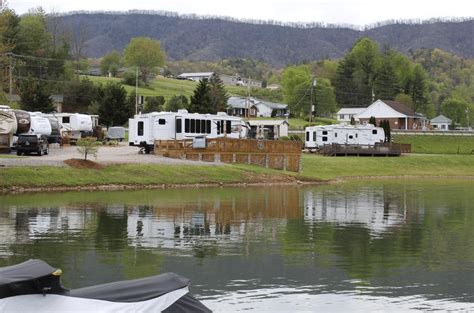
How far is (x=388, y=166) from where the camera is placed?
74312mm

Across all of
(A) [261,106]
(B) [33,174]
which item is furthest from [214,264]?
(A) [261,106]

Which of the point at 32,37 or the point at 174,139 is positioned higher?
the point at 32,37

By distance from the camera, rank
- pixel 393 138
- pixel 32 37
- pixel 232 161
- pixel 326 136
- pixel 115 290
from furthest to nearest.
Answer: pixel 32 37 < pixel 393 138 < pixel 326 136 < pixel 232 161 < pixel 115 290

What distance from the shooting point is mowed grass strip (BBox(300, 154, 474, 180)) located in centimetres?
6738

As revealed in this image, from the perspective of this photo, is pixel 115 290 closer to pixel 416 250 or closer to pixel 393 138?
pixel 416 250

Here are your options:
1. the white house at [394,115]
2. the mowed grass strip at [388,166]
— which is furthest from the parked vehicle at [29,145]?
the white house at [394,115]

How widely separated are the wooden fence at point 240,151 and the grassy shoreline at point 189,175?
1.89 meters

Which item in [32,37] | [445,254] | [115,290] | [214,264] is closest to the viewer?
[115,290]

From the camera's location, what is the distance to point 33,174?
154 feet

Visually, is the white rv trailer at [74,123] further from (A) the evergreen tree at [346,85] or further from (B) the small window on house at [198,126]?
(A) the evergreen tree at [346,85]

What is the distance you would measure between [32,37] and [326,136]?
62.3 meters

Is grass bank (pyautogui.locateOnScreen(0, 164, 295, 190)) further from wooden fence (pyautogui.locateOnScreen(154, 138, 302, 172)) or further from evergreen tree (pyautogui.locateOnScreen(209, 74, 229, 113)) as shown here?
evergreen tree (pyautogui.locateOnScreen(209, 74, 229, 113))

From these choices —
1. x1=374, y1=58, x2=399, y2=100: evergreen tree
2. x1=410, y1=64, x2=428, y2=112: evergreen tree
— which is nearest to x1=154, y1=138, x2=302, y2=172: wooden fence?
x1=374, y1=58, x2=399, y2=100: evergreen tree

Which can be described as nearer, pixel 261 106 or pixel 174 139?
pixel 174 139
